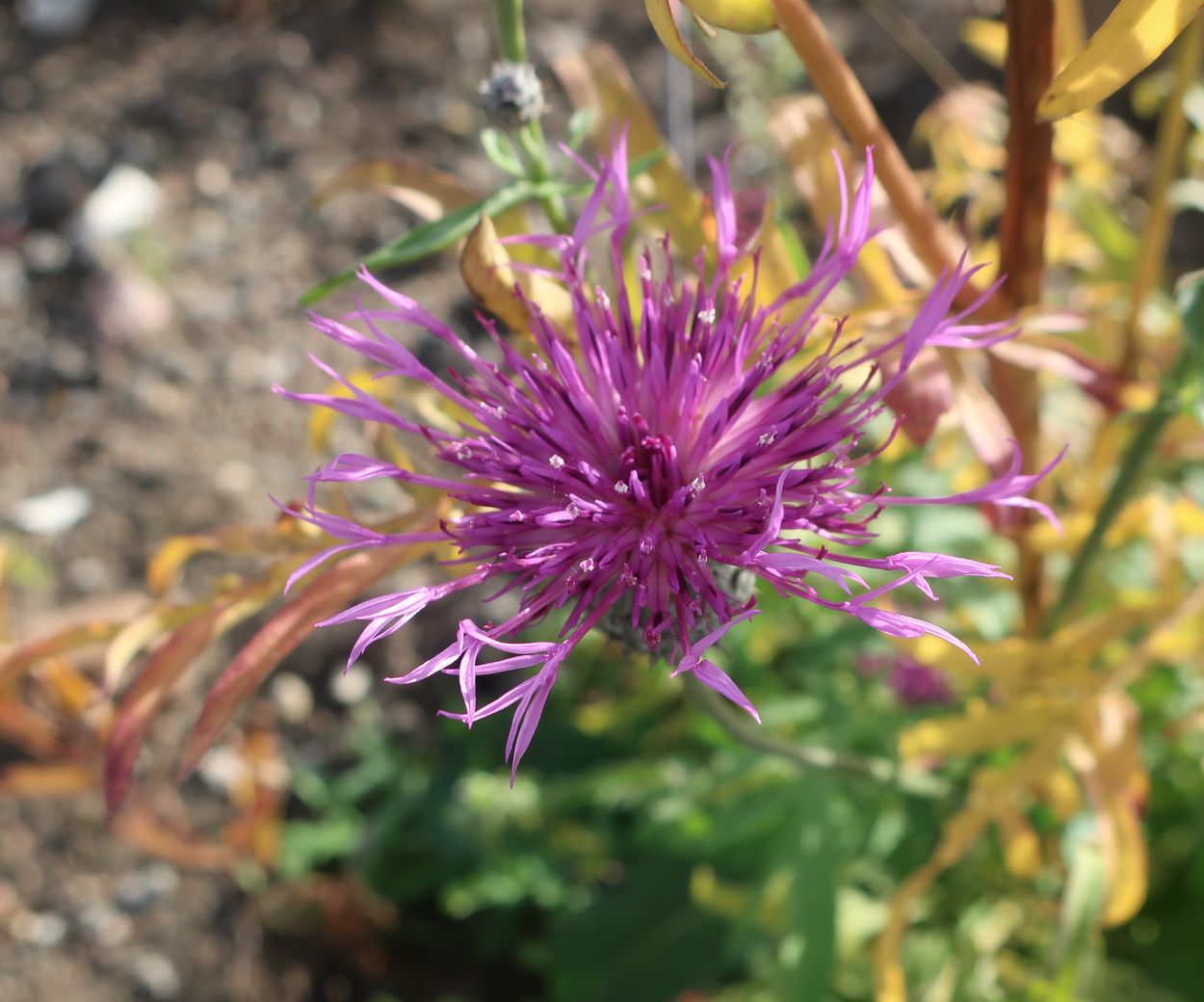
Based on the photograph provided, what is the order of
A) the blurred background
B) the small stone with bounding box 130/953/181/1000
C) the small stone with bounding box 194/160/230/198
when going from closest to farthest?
the blurred background < the small stone with bounding box 130/953/181/1000 < the small stone with bounding box 194/160/230/198

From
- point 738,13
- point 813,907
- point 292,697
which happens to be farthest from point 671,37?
point 292,697

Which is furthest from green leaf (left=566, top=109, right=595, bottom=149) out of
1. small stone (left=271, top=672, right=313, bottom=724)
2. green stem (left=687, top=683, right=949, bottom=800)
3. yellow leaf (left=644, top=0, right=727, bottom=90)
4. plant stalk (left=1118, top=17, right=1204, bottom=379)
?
small stone (left=271, top=672, right=313, bottom=724)

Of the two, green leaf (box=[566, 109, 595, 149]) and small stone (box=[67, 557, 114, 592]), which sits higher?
green leaf (box=[566, 109, 595, 149])

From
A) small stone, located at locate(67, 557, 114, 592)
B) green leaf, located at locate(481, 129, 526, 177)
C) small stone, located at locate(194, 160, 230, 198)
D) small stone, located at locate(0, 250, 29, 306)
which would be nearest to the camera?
green leaf, located at locate(481, 129, 526, 177)

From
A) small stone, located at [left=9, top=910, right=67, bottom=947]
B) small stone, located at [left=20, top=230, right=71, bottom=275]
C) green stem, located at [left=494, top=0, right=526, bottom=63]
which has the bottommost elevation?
small stone, located at [left=9, top=910, right=67, bottom=947]

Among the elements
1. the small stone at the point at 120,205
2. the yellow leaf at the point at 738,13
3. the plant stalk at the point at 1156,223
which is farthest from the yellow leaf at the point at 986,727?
the small stone at the point at 120,205

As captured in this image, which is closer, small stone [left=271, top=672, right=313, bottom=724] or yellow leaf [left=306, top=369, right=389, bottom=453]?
yellow leaf [left=306, top=369, right=389, bottom=453]

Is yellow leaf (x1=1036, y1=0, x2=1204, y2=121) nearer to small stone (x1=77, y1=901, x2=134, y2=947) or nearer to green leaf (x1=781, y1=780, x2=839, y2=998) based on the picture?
green leaf (x1=781, y1=780, x2=839, y2=998)
